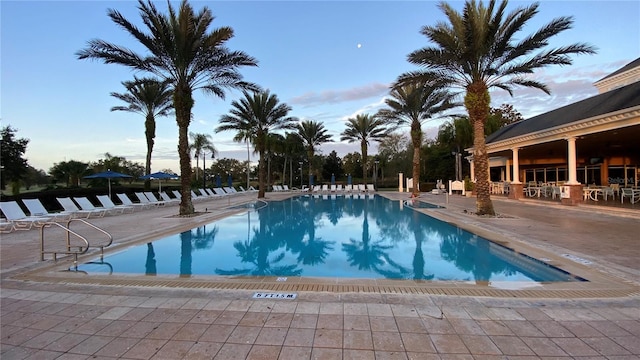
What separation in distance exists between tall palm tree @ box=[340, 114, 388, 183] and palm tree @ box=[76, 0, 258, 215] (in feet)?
63.7

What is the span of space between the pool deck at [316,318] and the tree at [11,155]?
870 inches

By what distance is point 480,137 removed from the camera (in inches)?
476

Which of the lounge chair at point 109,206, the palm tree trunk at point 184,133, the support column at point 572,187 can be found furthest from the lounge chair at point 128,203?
the support column at point 572,187

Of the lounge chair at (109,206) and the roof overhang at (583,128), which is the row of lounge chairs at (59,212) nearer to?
the lounge chair at (109,206)

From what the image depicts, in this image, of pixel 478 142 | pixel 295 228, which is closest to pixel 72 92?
pixel 295 228

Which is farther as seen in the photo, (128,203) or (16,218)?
(128,203)

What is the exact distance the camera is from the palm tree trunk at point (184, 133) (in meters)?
12.8

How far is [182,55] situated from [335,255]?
930cm

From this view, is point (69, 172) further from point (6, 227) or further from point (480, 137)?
point (480, 137)

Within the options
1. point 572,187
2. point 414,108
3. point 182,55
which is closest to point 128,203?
point 182,55

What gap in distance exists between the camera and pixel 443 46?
460 inches

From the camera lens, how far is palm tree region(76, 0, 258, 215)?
456 inches

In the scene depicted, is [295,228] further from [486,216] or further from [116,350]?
[116,350]

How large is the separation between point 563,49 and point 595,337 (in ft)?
37.7
